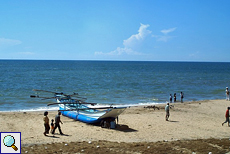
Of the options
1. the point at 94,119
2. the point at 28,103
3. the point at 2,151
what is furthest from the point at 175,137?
the point at 28,103

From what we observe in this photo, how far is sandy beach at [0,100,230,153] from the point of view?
1083 centimetres

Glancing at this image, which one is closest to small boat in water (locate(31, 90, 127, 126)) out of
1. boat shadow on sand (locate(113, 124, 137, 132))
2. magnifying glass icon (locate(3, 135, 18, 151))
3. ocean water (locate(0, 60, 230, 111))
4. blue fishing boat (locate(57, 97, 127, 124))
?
blue fishing boat (locate(57, 97, 127, 124))

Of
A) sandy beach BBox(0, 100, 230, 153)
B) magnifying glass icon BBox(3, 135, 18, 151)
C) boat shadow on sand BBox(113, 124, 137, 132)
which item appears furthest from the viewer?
boat shadow on sand BBox(113, 124, 137, 132)

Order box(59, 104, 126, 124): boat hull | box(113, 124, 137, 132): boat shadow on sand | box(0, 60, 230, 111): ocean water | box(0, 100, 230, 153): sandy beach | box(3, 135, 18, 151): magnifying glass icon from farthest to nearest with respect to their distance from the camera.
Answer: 1. box(0, 60, 230, 111): ocean water
2. box(59, 104, 126, 124): boat hull
3. box(113, 124, 137, 132): boat shadow on sand
4. box(0, 100, 230, 153): sandy beach
5. box(3, 135, 18, 151): magnifying glass icon

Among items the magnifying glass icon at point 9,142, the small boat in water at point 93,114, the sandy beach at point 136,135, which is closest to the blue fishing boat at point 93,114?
the small boat in water at point 93,114

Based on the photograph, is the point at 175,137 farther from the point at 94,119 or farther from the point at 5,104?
the point at 5,104

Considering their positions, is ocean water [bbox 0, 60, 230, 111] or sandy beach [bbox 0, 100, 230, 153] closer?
sandy beach [bbox 0, 100, 230, 153]

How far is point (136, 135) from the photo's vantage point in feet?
45.8

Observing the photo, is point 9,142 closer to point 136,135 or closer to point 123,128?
point 136,135

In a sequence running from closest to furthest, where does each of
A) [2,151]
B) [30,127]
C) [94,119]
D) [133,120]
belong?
[2,151], [30,127], [94,119], [133,120]

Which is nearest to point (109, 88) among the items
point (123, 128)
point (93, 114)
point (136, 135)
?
point (93, 114)

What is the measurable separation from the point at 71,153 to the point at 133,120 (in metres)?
8.88

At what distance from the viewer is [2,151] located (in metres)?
9.70

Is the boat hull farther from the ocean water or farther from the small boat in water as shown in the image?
the ocean water
